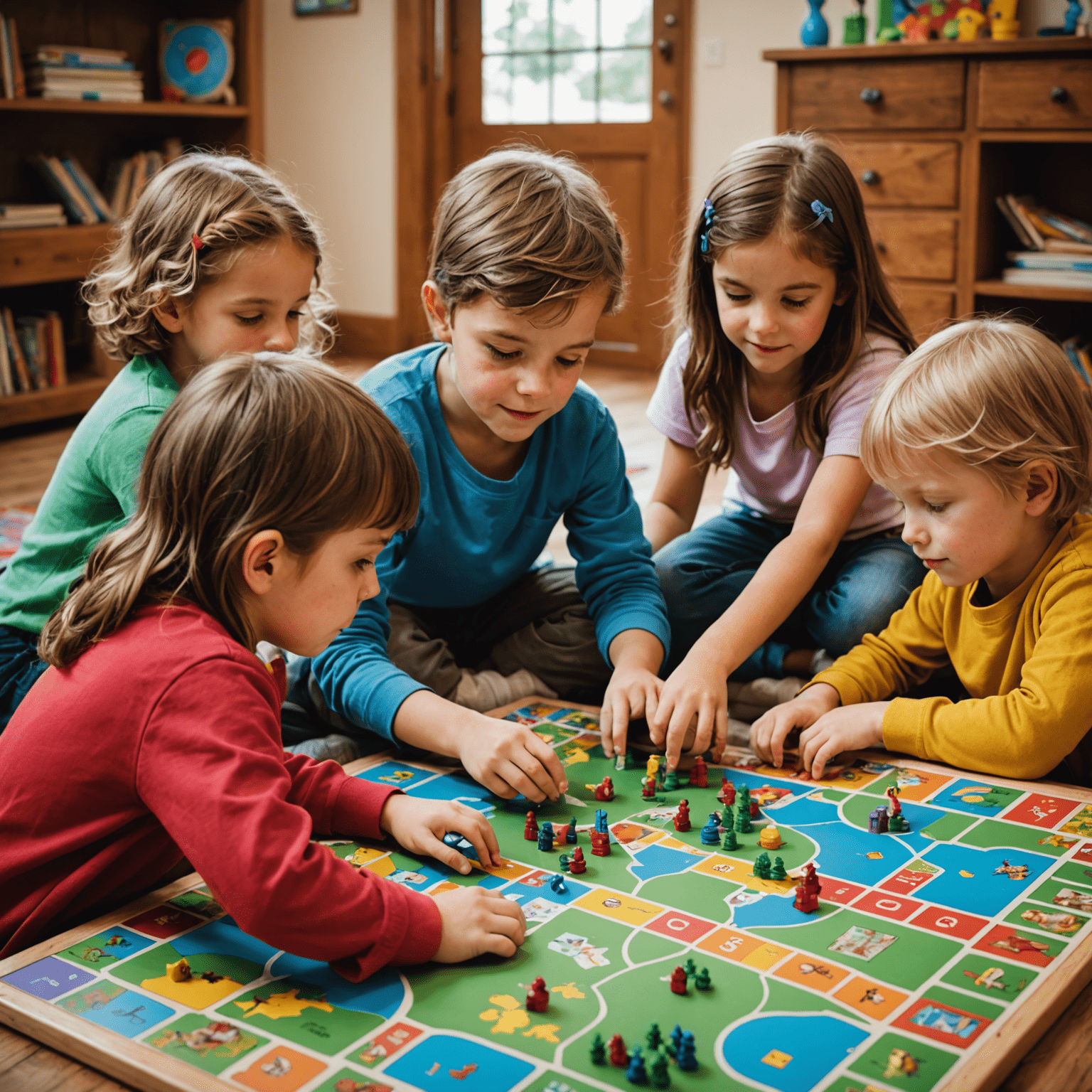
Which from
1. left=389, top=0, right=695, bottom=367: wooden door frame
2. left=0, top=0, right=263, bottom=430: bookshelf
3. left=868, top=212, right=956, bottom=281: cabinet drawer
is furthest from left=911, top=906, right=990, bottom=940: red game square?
left=389, top=0, right=695, bottom=367: wooden door frame

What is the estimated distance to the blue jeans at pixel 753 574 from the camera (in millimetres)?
1640

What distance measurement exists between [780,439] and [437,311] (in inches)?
20.9

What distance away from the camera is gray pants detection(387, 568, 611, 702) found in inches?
61.0

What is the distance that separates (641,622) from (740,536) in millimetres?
408

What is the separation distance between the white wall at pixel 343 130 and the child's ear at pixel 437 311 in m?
3.71

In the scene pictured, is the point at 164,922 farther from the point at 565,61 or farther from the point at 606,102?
the point at 565,61

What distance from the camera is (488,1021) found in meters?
0.84

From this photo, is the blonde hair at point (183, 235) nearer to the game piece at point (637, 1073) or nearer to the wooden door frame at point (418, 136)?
the game piece at point (637, 1073)

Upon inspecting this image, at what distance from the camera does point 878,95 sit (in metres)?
3.07

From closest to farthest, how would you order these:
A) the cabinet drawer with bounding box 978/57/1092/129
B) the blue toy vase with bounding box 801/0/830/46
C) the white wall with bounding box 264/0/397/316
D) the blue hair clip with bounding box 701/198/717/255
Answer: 1. the blue hair clip with bounding box 701/198/717/255
2. the cabinet drawer with bounding box 978/57/1092/129
3. the blue toy vase with bounding box 801/0/830/46
4. the white wall with bounding box 264/0/397/316

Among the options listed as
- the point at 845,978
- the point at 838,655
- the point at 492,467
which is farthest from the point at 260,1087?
the point at 838,655

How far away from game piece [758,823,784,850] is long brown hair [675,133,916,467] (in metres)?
0.68

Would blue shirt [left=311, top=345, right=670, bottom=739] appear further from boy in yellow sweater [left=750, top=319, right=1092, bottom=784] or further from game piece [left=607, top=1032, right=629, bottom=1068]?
game piece [left=607, top=1032, right=629, bottom=1068]

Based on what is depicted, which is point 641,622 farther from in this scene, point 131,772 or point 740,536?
point 131,772
